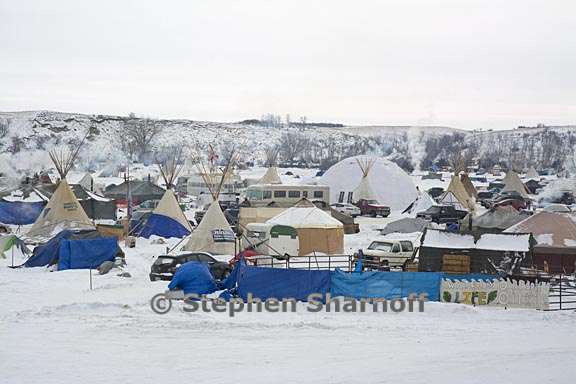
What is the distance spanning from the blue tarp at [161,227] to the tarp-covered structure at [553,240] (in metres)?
13.2

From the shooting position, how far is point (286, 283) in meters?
18.1

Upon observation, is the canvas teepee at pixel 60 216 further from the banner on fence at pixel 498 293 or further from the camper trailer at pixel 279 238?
the banner on fence at pixel 498 293

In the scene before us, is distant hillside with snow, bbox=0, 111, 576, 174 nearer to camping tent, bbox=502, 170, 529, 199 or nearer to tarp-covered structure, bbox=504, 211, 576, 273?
camping tent, bbox=502, 170, 529, 199

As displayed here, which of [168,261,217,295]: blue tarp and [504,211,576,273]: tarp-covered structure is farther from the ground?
[504,211,576,273]: tarp-covered structure

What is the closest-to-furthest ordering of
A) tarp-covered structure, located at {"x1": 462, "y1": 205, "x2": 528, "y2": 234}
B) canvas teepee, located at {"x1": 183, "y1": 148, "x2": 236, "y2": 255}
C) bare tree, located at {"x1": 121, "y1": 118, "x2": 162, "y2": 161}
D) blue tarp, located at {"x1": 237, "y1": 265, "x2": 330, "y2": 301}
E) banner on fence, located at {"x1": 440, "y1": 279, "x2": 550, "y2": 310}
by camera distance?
banner on fence, located at {"x1": 440, "y1": 279, "x2": 550, "y2": 310}, blue tarp, located at {"x1": 237, "y1": 265, "x2": 330, "y2": 301}, canvas teepee, located at {"x1": 183, "y1": 148, "x2": 236, "y2": 255}, tarp-covered structure, located at {"x1": 462, "y1": 205, "x2": 528, "y2": 234}, bare tree, located at {"x1": 121, "y1": 118, "x2": 162, "y2": 161}

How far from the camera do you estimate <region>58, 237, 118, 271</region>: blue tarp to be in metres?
23.8

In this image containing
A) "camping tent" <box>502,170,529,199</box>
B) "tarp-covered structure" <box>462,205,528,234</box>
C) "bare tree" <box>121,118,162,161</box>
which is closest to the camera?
"tarp-covered structure" <box>462,205,528,234</box>

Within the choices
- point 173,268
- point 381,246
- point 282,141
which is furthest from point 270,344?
point 282,141

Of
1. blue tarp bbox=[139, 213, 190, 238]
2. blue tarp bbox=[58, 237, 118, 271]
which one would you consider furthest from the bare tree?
blue tarp bbox=[58, 237, 118, 271]

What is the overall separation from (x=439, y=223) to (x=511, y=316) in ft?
78.4

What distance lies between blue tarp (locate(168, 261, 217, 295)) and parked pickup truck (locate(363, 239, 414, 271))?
6.07 m

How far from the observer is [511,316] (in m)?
17.0

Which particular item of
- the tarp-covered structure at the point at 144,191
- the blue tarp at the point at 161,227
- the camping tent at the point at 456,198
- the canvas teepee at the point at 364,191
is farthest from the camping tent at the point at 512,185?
the blue tarp at the point at 161,227

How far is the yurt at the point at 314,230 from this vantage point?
27.4 metres
